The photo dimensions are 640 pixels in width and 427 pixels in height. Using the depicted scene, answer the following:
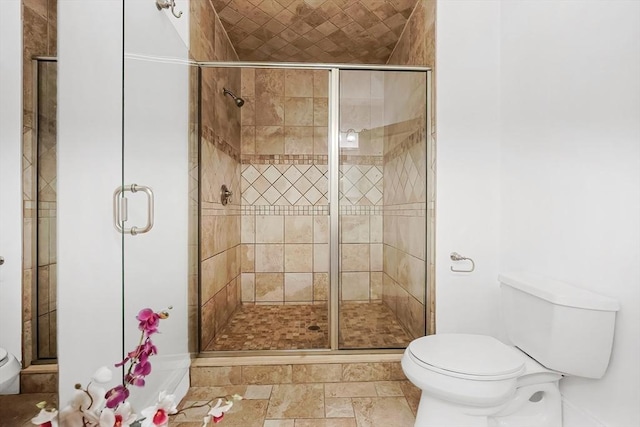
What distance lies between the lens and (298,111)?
2.40 m

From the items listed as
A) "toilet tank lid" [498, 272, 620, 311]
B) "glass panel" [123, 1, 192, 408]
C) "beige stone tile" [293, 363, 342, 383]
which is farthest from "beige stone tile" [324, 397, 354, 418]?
"toilet tank lid" [498, 272, 620, 311]

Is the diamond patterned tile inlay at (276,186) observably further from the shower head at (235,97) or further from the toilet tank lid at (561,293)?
the toilet tank lid at (561,293)

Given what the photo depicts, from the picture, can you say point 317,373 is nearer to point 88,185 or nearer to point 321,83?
point 88,185

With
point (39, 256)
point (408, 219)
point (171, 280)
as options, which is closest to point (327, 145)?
point (408, 219)

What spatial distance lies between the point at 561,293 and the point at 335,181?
1.21 m

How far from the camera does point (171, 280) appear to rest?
63.0 inches

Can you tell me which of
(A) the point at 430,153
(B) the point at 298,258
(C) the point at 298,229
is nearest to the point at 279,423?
(B) the point at 298,258

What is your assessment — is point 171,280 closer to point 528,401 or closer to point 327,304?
point 327,304

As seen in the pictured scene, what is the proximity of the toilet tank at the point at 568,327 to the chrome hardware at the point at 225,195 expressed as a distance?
186cm

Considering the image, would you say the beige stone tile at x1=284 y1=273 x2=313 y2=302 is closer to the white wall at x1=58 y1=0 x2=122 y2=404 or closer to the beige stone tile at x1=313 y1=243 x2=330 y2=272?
the beige stone tile at x1=313 y1=243 x2=330 y2=272

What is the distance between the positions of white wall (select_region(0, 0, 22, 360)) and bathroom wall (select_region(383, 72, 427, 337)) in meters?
1.71

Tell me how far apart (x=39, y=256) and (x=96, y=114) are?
A: 501 mm

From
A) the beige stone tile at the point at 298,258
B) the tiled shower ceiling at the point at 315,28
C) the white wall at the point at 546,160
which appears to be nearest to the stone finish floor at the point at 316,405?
the white wall at the point at 546,160

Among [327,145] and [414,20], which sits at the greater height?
[414,20]
